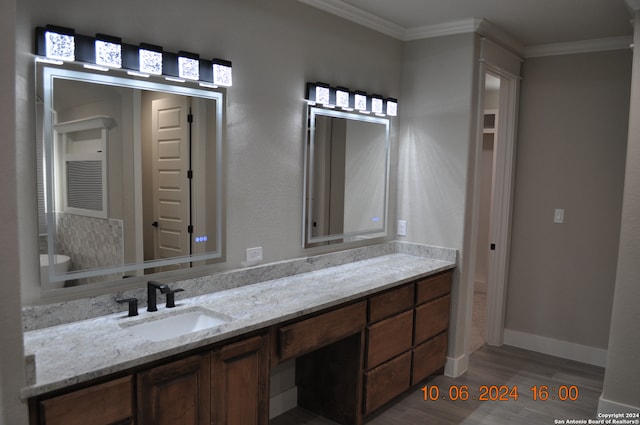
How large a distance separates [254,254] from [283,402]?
99 centimetres

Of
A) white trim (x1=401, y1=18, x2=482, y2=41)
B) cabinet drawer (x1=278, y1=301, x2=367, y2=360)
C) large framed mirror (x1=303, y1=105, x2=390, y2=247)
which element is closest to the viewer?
cabinet drawer (x1=278, y1=301, x2=367, y2=360)

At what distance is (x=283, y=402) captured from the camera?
3.02m

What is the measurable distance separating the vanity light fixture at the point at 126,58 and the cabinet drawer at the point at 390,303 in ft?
4.80

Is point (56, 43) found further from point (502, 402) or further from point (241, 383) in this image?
point (502, 402)

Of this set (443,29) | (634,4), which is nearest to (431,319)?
(443,29)

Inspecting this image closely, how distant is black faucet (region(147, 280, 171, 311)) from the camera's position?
7.09ft

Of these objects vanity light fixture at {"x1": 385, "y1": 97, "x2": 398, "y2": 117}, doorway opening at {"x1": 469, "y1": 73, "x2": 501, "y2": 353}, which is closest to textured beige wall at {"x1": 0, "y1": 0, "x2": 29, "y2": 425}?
vanity light fixture at {"x1": 385, "y1": 97, "x2": 398, "y2": 117}

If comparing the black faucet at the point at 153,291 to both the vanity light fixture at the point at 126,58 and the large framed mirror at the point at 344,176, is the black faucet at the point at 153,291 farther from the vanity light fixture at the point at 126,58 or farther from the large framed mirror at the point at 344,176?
the large framed mirror at the point at 344,176

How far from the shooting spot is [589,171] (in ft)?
12.7

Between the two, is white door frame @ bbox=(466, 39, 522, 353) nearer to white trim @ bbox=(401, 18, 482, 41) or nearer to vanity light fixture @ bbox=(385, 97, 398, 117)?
white trim @ bbox=(401, 18, 482, 41)

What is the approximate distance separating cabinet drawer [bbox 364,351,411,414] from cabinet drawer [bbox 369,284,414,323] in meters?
0.32

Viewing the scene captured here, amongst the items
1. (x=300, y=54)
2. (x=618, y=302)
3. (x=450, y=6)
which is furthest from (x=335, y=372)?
(x=450, y=6)

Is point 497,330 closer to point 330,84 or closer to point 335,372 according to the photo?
point 335,372

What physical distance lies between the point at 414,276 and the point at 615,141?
204 centimetres
